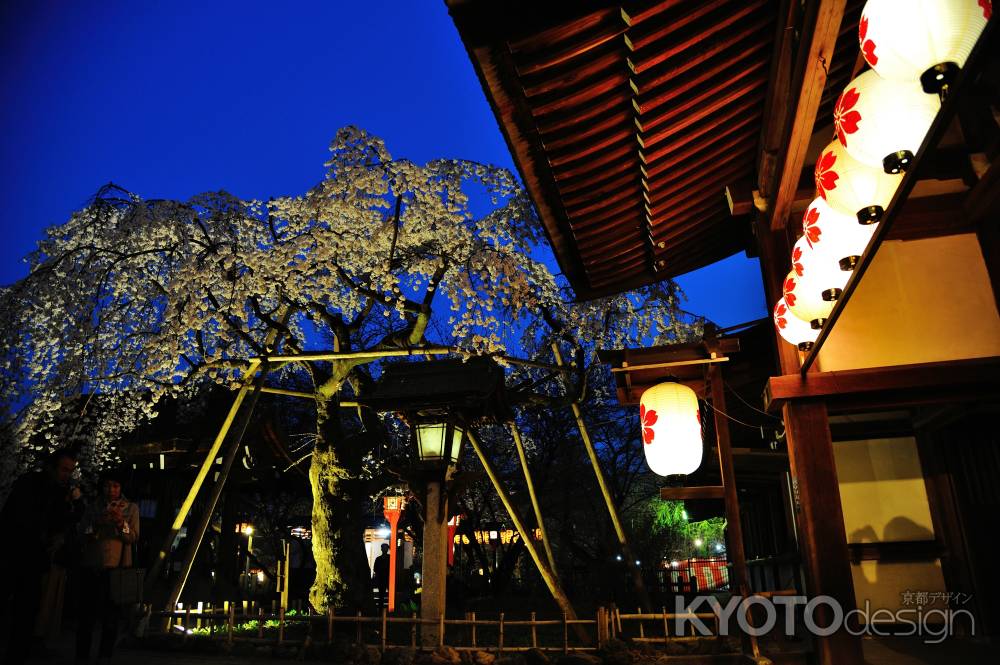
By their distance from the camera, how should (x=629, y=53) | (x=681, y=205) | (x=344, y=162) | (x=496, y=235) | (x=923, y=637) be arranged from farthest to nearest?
(x=496, y=235), (x=344, y=162), (x=923, y=637), (x=681, y=205), (x=629, y=53)

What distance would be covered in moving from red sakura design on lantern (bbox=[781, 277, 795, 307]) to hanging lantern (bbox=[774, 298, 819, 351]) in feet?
0.38

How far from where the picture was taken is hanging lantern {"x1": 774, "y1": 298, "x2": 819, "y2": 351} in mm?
5938

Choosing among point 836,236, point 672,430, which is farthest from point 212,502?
point 836,236

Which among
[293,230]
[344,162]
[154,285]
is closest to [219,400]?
[154,285]

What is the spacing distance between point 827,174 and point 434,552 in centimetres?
911

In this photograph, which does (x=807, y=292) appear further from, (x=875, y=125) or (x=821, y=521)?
(x=821, y=521)

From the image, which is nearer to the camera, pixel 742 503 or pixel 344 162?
pixel 344 162

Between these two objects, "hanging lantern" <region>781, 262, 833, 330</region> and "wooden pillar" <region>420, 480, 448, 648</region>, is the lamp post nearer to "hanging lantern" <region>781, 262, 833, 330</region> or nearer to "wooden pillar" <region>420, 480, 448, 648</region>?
"wooden pillar" <region>420, 480, 448, 648</region>

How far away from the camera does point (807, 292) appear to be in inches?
215

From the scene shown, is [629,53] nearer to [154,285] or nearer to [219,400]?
[154,285]

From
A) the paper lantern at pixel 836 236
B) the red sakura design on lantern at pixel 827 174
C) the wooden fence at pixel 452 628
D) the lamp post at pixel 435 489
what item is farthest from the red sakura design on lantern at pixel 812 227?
the lamp post at pixel 435 489

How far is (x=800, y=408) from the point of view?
6074mm

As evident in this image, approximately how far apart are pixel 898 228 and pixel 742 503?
16.1 meters

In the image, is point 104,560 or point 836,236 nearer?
point 836,236
